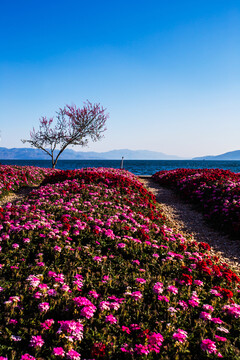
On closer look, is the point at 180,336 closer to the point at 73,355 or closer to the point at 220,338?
the point at 220,338

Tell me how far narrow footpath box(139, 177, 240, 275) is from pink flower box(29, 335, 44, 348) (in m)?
5.72

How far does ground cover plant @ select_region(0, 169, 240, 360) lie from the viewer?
336 centimetres

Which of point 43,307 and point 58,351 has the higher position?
point 43,307

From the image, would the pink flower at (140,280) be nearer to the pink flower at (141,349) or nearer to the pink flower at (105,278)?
the pink flower at (105,278)

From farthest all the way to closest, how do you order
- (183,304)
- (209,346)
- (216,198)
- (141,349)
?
(216,198), (183,304), (209,346), (141,349)

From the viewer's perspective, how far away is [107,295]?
4430mm

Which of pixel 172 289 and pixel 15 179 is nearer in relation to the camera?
pixel 172 289

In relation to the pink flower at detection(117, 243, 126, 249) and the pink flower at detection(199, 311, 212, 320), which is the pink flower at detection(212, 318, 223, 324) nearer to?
the pink flower at detection(199, 311, 212, 320)

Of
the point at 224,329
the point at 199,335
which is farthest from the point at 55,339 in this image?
the point at 224,329

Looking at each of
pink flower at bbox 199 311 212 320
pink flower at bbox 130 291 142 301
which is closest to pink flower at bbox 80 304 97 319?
pink flower at bbox 130 291 142 301

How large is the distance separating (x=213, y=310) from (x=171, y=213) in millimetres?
9028

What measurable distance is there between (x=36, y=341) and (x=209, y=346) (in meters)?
2.34

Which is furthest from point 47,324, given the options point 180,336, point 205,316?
point 205,316

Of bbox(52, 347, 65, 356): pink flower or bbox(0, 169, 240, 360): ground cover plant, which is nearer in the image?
bbox(52, 347, 65, 356): pink flower
